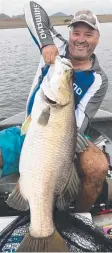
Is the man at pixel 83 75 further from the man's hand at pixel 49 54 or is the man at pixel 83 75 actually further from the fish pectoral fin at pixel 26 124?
the fish pectoral fin at pixel 26 124

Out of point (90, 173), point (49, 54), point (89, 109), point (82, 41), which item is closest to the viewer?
point (49, 54)

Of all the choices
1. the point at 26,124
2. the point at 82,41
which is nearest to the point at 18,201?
the point at 26,124

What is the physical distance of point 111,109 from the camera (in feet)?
38.6

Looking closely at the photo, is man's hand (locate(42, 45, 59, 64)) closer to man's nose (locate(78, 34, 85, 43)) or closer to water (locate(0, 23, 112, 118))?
man's nose (locate(78, 34, 85, 43))

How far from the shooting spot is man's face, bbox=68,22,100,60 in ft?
15.8

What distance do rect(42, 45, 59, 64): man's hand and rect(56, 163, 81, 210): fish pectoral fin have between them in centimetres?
105

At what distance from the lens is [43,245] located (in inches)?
124

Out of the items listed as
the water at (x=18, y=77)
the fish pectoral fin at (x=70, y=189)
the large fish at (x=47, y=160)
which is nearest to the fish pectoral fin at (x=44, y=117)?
the large fish at (x=47, y=160)

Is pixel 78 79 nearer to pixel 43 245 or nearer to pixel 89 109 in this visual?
pixel 89 109

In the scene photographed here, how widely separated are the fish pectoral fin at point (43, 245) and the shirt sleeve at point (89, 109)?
162 centimetres

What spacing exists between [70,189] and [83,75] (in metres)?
1.65

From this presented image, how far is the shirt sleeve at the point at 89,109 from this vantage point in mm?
4527

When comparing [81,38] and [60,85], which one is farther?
[81,38]

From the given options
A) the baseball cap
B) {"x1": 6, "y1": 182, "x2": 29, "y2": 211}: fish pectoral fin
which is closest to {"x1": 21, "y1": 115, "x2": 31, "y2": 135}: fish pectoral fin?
{"x1": 6, "y1": 182, "x2": 29, "y2": 211}: fish pectoral fin
